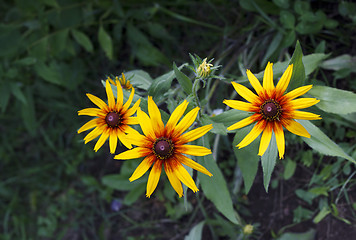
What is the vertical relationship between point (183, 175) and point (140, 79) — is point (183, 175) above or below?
below

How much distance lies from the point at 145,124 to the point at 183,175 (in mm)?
268

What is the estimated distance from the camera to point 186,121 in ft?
4.54

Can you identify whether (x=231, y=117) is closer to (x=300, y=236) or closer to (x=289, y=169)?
(x=289, y=169)

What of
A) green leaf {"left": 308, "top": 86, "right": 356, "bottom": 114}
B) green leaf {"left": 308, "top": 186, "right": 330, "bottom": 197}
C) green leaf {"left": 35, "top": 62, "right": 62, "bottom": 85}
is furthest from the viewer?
green leaf {"left": 35, "top": 62, "right": 62, "bottom": 85}

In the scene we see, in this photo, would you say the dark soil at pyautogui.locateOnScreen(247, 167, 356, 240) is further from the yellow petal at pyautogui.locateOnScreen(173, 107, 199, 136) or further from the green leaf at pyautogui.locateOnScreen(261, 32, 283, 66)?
the yellow petal at pyautogui.locateOnScreen(173, 107, 199, 136)

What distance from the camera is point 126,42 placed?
10.1ft

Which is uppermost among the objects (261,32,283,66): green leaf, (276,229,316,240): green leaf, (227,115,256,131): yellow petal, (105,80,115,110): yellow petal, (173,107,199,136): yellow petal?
(261,32,283,66): green leaf

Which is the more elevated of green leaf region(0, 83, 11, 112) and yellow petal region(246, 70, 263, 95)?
green leaf region(0, 83, 11, 112)

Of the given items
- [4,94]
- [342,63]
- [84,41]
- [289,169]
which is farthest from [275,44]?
[4,94]

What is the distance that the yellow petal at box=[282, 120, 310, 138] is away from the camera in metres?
1.32

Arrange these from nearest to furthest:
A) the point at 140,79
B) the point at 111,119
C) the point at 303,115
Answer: the point at 303,115 → the point at 111,119 → the point at 140,79

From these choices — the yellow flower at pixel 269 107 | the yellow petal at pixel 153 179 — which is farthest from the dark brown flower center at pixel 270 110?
the yellow petal at pixel 153 179

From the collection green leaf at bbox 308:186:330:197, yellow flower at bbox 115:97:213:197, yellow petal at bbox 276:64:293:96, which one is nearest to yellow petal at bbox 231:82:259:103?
yellow petal at bbox 276:64:293:96

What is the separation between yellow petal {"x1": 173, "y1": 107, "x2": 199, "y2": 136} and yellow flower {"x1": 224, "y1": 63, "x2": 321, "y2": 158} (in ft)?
0.45
